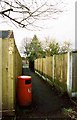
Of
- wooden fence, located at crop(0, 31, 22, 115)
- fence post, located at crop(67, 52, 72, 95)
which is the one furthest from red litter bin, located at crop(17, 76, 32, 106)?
fence post, located at crop(67, 52, 72, 95)

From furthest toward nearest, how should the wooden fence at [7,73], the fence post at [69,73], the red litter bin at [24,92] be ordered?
the fence post at [69,73] → the red litter bin at [24,92] → the wooden fence at [7,73]

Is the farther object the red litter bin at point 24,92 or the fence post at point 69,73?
A: the fence post at point 69,73

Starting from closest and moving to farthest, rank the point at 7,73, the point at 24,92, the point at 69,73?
1. the point at 7,73
2. the point at 24,92
3. the point at 69,73

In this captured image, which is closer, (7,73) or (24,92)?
(7,73)

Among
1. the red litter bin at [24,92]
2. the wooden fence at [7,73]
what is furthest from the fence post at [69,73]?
the wooden fence at [7,73]

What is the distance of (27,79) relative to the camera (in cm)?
896

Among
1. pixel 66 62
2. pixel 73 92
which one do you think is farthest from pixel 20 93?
pixel 66 62

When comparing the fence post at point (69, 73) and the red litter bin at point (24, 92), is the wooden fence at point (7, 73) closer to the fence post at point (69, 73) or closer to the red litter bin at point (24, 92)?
the red litter bin at point (24, 92)

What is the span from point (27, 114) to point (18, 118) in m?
0.55

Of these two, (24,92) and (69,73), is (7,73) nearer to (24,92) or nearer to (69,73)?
(24,92)

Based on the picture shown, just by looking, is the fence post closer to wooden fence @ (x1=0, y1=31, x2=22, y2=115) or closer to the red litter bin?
the red litter bin

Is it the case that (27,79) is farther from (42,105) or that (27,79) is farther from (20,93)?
(42,105)

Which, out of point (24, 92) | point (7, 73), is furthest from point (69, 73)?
point (7, 73)

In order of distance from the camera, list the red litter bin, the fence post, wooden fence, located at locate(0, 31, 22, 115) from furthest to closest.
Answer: the fence post → the red litter bin → wooden fence, located at locate(0, 31, 22, 115)
